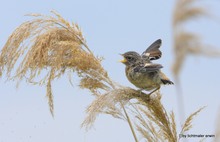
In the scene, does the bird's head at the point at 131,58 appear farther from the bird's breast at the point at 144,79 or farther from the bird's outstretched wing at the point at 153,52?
the bird's breast at the point at 144,79

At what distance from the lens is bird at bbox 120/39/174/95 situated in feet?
15.8

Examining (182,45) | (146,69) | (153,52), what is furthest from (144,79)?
(182,45)

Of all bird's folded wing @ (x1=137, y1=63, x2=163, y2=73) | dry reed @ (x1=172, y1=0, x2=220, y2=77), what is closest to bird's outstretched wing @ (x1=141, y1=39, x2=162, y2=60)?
bird's folded wing @ (x1=137, y1=63, x2=163, y2=73)

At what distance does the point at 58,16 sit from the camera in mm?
4477

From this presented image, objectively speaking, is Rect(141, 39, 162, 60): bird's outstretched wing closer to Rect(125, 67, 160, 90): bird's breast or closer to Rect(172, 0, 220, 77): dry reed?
Rect(125, 67, 160, 90): bird's breast

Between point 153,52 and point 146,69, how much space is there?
0.50m

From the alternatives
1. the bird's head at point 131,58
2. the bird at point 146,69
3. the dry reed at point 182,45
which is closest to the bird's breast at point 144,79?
the bird at point 146,69

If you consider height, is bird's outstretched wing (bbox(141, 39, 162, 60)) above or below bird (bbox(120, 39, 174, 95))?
above

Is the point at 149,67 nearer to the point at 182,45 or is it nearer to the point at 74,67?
the point at 74,67

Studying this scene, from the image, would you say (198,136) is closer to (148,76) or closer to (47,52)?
(148,76)

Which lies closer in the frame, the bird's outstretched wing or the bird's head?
the bird's outstretched wing

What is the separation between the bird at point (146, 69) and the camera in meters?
4.82

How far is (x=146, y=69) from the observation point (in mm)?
4980

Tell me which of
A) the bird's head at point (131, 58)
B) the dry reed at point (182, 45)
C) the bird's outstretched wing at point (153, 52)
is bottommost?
the bird's head at point (131, 58)
